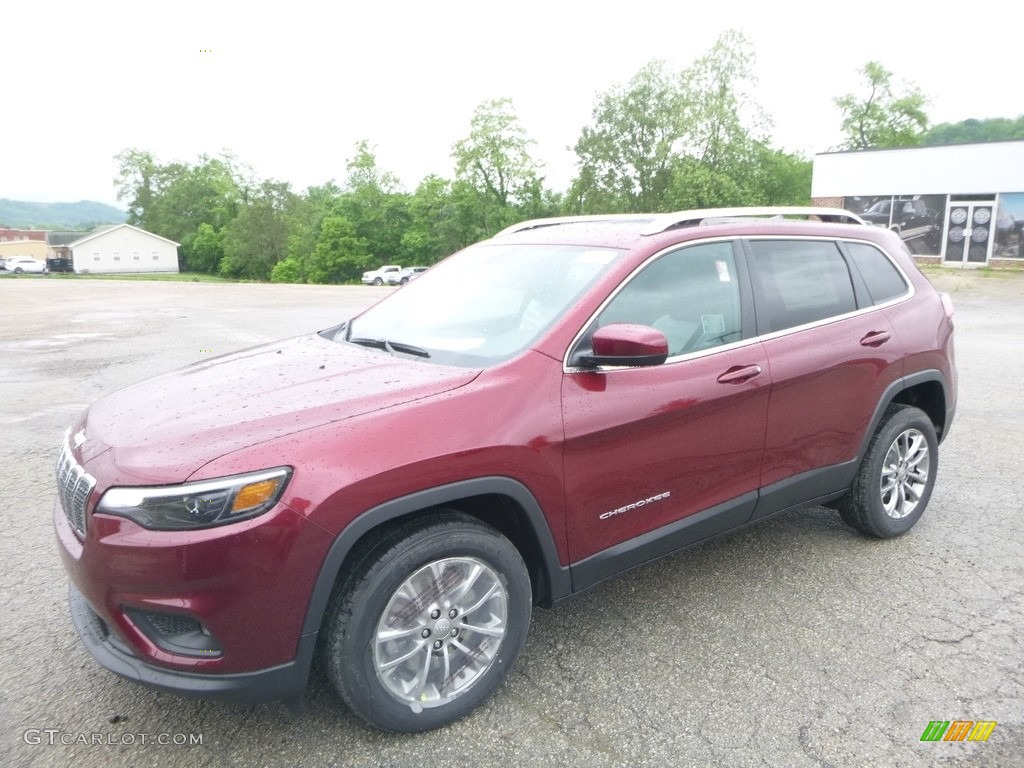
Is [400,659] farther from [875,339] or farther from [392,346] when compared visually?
[875,339]

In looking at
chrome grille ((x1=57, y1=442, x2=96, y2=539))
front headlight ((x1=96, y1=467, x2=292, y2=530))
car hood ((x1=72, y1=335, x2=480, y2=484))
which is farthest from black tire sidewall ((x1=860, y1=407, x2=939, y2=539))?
chrome grille ((x1=57, y1=442, x2=96, y2=539))

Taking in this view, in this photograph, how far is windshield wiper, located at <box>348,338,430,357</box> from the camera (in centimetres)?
315

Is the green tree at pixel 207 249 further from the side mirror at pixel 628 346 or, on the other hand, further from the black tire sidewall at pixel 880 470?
the side mirror at pixel 628 346

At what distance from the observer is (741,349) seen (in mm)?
3406

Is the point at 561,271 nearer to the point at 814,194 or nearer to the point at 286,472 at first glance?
the point at 286,472

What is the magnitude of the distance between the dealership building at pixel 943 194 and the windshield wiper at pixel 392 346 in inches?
1128

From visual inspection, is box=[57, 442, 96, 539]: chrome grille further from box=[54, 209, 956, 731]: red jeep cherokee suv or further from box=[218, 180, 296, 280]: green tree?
box=[218, 180, 296, 280]: green tree

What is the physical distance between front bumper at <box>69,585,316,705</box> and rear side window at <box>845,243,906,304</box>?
3378mm

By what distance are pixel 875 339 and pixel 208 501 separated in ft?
10.9

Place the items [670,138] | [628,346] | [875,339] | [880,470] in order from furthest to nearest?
[670,138] → [880,470] → [875,339] → [628,346]

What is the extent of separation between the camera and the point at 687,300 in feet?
11.0

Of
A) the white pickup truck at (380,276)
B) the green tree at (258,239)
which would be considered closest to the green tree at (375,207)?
the green tree at (258,239)

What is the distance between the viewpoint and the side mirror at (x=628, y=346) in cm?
277

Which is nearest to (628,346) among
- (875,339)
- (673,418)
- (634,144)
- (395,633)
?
(673,418)
